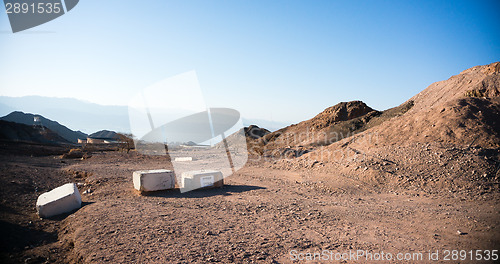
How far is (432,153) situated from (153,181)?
9452 mm

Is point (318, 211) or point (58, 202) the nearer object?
point (58, 202)

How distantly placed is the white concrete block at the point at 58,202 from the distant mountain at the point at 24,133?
36969 millimetres

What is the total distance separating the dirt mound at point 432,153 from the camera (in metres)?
7.91

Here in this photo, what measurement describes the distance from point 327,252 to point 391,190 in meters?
5.44

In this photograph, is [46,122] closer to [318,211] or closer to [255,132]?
[255,132]

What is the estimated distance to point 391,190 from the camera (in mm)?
8117

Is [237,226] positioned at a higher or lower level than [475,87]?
lower

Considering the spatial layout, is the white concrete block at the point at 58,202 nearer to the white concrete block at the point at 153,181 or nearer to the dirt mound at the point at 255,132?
the white concrete block at the point at 153,181

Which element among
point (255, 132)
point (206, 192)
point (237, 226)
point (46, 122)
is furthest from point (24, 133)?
point (237, 226)

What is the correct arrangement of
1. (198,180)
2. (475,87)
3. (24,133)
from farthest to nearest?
(24,133), (475,87), (198,180)

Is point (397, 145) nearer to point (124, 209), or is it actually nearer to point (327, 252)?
point (327, 252)

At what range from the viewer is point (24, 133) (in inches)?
1430

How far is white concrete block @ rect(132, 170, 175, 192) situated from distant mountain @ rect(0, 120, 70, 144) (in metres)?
36.9

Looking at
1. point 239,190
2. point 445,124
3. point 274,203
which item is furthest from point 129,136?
point 445,124
